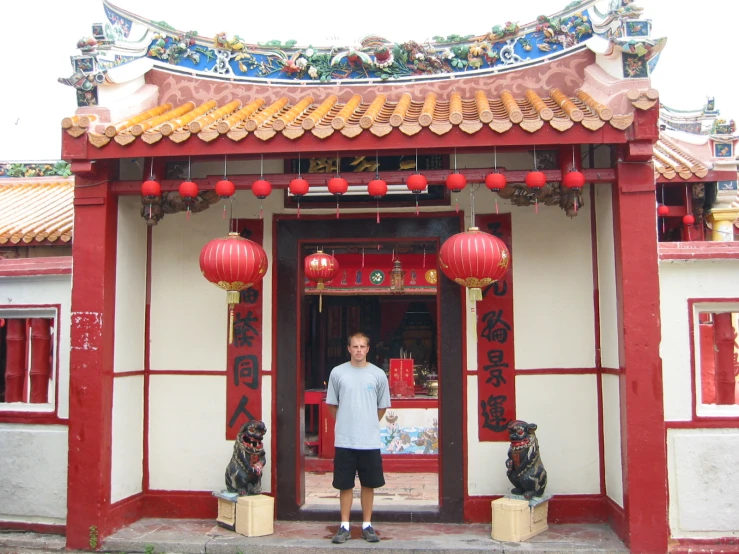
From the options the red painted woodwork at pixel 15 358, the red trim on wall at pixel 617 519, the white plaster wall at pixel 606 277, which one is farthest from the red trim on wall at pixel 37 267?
the red trim on wall at pixel 617 519

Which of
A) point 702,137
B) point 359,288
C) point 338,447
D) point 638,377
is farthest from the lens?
point 359,288

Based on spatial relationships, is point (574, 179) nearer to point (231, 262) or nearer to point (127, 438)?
point (231, 262)

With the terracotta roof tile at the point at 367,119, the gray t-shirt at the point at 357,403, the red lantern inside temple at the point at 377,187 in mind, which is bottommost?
the gray t-shirt at the point at 357,403

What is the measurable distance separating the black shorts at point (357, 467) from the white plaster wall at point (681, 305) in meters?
2.36

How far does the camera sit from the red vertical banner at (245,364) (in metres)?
6.95

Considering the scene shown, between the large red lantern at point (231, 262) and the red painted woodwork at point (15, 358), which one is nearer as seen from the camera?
the large red lantern at point (231, 262)

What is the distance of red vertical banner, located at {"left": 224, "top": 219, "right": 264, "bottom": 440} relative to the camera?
22.8 feet

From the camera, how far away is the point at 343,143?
5898 mm

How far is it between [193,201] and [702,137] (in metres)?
6.57

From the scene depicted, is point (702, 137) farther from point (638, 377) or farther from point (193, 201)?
point (193, 201)

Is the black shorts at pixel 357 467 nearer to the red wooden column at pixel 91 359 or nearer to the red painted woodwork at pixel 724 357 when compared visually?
the red wooden column at pixel 91 359

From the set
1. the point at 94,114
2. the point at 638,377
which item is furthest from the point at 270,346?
the point at 638,377

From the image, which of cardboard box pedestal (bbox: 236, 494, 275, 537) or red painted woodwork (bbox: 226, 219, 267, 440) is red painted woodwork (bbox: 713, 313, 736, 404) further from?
red painted woodwork (bbox: 226, 219, 267, 440)

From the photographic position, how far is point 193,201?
680 centimetres
